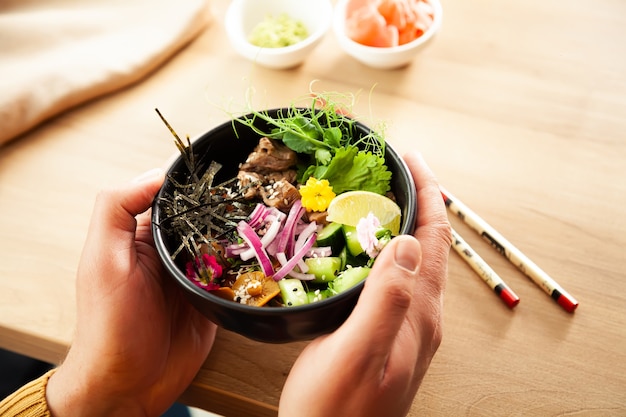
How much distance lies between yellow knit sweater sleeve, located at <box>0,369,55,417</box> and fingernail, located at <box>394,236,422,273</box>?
2.67ft

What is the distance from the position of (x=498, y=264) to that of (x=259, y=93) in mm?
901

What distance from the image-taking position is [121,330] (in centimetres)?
103

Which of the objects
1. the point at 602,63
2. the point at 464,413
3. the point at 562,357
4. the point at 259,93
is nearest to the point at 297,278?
the point at 464,413

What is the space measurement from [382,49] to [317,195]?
2.59 feet

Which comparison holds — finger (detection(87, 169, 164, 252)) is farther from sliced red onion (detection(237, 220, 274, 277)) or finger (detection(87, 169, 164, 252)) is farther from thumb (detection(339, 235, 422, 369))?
thumb (detection(339, 235, 422, 369))

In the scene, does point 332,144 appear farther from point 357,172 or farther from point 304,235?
point 304,235

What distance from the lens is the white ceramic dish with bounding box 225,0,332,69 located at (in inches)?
66.1

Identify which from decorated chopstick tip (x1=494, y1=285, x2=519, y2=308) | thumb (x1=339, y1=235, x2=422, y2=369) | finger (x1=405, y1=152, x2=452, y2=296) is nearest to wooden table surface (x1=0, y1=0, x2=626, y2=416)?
decorated chopstick tip (x1=494, y1=285, x2=519, y2=308)

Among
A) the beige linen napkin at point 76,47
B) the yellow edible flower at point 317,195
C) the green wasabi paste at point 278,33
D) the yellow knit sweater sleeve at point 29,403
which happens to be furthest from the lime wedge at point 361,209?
the beige linen napkin at point 76,47

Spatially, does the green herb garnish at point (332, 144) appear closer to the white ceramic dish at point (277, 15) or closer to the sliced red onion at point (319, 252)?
the sliced red onion at point (319, 252)

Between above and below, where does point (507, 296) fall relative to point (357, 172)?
below

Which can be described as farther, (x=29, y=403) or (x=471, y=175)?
(x=471, y=175)

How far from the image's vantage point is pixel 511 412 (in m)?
1.10

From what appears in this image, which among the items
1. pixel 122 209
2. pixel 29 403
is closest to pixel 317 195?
pixel 122 209
